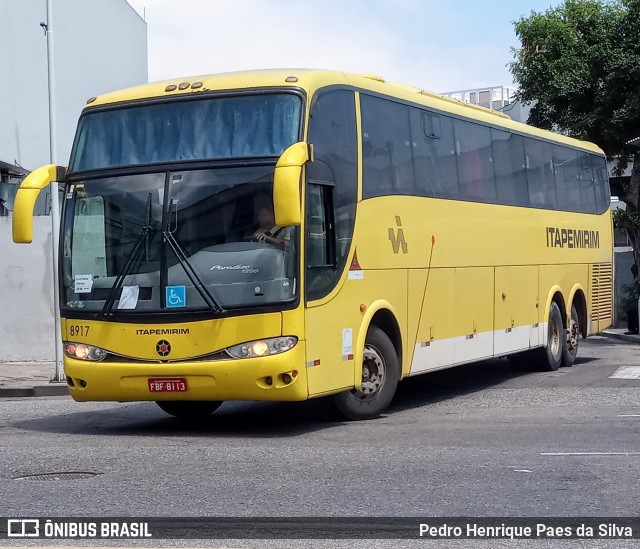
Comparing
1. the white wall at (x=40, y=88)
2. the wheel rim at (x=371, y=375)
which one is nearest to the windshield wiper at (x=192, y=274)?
the wheel rim at (x=371, y=375)

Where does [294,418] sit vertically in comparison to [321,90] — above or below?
below

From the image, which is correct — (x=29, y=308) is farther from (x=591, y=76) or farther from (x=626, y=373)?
(x=591, y=76)

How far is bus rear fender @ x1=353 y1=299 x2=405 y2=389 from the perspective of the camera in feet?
40.4

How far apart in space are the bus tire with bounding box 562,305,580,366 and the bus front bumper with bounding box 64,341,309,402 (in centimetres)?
971

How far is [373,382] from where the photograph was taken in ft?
42.3

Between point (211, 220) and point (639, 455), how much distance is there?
4.44 metres

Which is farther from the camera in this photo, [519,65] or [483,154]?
[519,65]

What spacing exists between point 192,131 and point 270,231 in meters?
1.38

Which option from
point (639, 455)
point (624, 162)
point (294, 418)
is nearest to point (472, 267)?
point (294, 418)

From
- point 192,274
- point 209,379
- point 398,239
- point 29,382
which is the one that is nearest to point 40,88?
point 29,382

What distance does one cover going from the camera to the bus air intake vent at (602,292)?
21.6 meters

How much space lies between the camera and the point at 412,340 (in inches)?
544

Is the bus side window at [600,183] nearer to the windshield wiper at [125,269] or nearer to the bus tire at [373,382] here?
the bus tire at [373,382]

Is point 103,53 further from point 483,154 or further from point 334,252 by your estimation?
point 334,252
